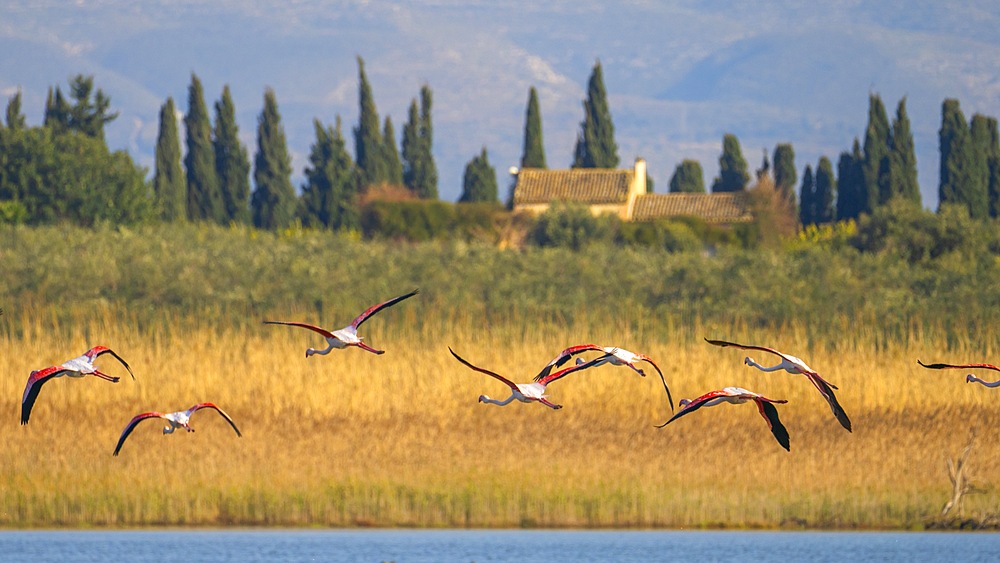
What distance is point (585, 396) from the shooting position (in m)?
24.4

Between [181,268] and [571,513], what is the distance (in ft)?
64.6

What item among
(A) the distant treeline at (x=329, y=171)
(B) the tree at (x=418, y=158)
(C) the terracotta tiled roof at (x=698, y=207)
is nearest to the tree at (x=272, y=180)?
(A) the distant treeline at (x=329, y=171)

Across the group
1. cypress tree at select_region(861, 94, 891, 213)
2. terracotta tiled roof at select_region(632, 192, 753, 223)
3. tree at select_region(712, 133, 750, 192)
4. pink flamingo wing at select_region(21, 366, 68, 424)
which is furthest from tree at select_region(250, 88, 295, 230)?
pink flamingo wing at select_region(21, 366, 68, 424)

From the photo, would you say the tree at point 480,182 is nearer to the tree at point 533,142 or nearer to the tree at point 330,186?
the tree at point 533,142

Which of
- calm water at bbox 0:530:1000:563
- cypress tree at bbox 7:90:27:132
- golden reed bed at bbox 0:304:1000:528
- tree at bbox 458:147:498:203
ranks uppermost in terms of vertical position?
cypress tree at bbox 7:90:27:132

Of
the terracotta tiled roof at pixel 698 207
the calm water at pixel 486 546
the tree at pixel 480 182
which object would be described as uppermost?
the tree at pixel 480 182

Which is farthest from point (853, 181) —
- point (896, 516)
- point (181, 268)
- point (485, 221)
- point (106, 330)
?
point (896, 516)

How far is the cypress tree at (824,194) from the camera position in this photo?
85875 millimetres

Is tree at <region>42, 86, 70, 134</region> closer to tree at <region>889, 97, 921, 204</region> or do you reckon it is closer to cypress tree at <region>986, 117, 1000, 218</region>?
tree at <region>889, 97, 921, 204</region>

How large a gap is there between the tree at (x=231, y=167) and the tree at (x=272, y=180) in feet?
2.90

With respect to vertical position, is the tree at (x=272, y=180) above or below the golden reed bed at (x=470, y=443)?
above

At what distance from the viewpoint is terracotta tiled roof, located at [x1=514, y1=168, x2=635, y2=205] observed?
7525cm

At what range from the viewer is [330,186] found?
78.5 meters

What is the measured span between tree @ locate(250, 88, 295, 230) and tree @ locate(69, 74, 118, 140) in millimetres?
6920
